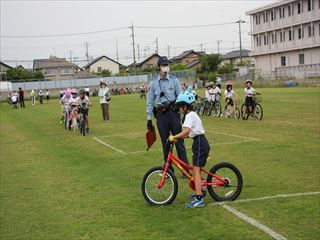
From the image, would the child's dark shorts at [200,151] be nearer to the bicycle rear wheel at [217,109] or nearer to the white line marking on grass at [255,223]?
the white line marking on grass at [255,223]

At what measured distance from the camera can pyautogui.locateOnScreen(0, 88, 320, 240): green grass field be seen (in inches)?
253

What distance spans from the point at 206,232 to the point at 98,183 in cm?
383

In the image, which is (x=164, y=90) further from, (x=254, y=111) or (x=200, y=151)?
(x=254, y=111)

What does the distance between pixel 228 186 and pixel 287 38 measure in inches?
2456

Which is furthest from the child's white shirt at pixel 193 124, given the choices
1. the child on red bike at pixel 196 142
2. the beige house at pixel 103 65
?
the beige house at pixel 103 65

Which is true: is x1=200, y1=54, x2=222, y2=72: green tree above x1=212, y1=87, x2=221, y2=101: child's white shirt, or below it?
above

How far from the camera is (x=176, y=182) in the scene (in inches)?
296

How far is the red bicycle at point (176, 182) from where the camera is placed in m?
7.50

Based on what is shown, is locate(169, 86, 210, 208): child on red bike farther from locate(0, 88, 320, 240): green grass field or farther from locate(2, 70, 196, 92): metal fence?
locate(2, 70, 196, 92): metal fence

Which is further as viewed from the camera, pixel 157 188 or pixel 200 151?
pixel 157 188

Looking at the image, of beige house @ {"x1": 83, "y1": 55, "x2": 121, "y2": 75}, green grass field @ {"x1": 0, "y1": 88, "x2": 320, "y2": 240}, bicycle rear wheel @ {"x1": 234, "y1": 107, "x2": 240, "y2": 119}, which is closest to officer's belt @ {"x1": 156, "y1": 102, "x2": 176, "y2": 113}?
green grass field @ {"x1": 0, "y1": 88, "x2": 320, "y2": 240}

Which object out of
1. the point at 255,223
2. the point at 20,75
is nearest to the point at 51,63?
the point at 20,75

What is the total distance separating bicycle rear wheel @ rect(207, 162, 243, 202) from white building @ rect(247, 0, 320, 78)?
2077 inches

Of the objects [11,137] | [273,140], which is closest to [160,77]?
[273,140]
